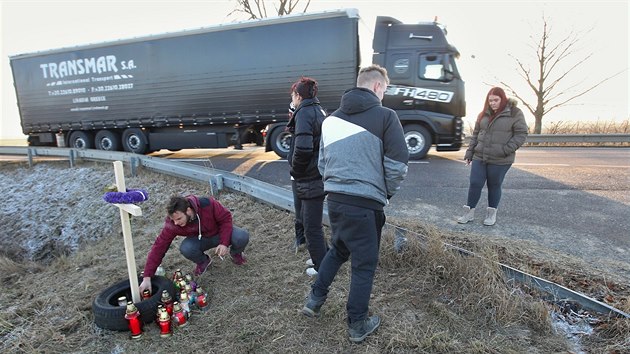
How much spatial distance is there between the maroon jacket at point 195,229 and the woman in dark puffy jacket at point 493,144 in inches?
118

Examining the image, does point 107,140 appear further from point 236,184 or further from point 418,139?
point 418,139

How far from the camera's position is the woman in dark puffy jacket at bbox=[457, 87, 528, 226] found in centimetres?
412

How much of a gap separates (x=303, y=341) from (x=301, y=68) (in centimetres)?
769

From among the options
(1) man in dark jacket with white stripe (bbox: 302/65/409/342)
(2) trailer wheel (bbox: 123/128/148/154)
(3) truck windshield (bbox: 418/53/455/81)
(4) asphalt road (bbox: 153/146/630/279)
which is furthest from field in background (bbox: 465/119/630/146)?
(1) man in dark jacket with white stripe (bbox: 302/65/409/342)

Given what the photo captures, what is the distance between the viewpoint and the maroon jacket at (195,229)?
300 cm

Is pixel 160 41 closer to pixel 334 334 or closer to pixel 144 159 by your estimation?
pixel 144 159

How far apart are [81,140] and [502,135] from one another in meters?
12.5

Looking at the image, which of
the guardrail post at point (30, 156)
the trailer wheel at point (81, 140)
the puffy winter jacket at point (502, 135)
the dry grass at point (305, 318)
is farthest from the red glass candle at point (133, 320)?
the trailer wheel at point (81, 140)

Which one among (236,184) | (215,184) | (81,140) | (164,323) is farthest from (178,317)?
(81,140)

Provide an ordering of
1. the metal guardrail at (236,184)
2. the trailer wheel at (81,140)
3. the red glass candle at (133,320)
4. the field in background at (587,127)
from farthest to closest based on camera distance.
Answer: the field in background at (587,127), the trailer wheel at (81,140), the metal guardrail at (236,184), the red glass candle at (133,320)

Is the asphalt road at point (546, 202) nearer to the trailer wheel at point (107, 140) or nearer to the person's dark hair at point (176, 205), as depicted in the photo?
the person's dark hair at point (176, 205)

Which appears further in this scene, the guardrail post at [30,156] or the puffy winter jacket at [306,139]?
the guardrail post at [30,156]

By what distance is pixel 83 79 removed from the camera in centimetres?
1095

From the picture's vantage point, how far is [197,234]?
11.0ft
